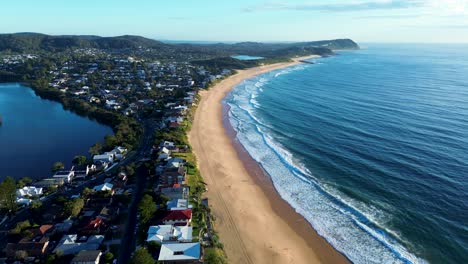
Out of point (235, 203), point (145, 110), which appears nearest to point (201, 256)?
point (235, 203)

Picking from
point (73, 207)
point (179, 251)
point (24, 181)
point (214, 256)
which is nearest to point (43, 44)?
point (24, 181)

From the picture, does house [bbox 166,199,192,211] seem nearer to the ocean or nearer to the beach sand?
the beach sand

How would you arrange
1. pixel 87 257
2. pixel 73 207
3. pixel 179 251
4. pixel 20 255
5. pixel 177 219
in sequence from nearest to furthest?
pixel 87 257 → pixel 179 251 → pixel 20 255 → pixel 177 219 → pixel 73 207

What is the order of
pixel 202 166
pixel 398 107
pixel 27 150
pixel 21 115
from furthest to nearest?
pixel 21 115 → pixel 398 107 → pixel 27 150 → pixel 202 166

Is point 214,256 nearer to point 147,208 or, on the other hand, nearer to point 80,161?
Answer: point 147,208

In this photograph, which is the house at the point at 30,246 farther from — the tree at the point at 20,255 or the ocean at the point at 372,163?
the ocean at the point at 372,163

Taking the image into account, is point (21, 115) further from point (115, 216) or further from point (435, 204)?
point (435, 204)

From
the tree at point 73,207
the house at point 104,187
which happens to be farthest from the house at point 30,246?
the house at point 104,187
